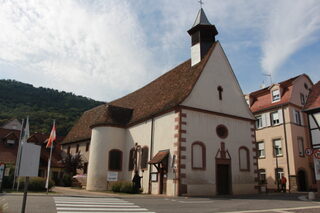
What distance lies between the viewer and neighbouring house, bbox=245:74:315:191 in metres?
30.2

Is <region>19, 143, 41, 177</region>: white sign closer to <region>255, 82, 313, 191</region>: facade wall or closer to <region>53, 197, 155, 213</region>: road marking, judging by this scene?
<region>53, 197, 155, 213</region>: road marking

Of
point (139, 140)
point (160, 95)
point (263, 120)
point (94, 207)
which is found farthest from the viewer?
point (263, 120)

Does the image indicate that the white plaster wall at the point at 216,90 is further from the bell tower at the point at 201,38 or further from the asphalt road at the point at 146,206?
the asphalt road at the point at 146,206

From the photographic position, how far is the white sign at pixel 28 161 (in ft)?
23.4

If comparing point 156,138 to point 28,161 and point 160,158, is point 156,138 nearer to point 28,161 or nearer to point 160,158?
point 160,158

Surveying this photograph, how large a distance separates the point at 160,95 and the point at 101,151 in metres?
7.71

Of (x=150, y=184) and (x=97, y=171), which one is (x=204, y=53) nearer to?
(x=150, y=184)

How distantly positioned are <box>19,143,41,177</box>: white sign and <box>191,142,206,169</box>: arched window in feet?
48.3

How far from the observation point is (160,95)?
26.5 meters

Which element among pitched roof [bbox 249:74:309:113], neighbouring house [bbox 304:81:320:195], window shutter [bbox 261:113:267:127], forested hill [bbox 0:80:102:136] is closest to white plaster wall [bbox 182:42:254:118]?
neighbouring house [bbox 304:81:320:195]

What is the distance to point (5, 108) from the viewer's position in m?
75.9

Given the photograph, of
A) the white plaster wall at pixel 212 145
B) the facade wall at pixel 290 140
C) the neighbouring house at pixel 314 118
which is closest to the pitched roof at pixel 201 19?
the white plaster wall at pixel 212 145

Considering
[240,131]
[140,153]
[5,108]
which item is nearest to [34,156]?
[140,153]

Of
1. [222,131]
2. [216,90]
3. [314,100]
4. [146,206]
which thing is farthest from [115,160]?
[314,100]
